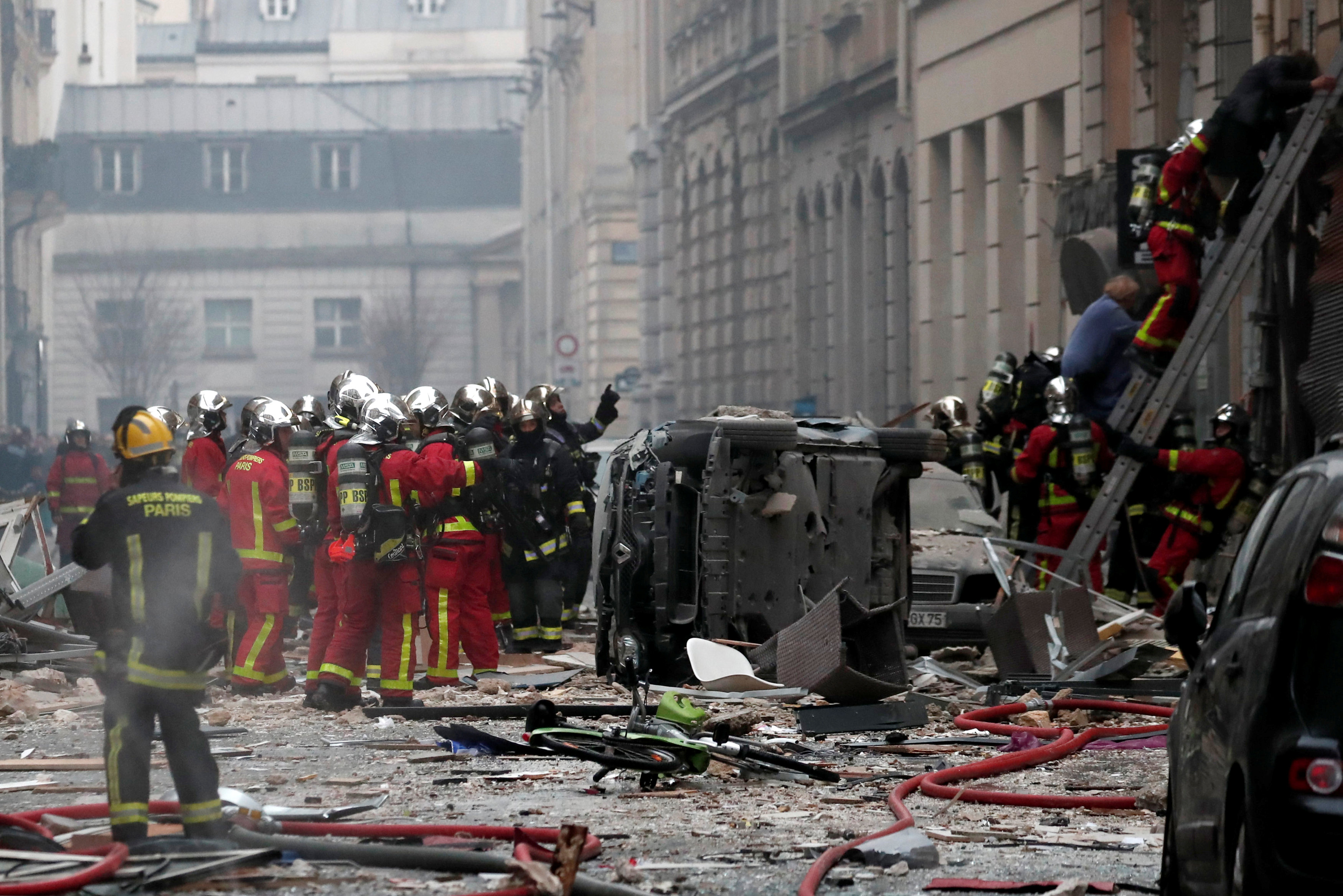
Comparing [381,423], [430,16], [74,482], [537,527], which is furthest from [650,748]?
[430,16]

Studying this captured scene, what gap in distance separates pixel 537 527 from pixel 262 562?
119 inches

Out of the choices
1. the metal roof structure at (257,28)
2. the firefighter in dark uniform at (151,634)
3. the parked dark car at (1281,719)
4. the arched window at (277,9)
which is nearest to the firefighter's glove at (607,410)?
the firefighter in dark uniform at (151,634)

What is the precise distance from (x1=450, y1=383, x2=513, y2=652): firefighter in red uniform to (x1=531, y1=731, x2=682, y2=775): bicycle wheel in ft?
17.1

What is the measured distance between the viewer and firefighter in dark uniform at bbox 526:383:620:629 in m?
16.6

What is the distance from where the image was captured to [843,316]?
114 feet

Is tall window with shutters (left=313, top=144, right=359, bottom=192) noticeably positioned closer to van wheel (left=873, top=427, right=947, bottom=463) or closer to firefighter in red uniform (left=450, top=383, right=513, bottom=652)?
firefighter in red uniform (left=450, top=383, right=513, bottom=652)

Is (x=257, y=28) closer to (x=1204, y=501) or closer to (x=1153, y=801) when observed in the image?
(x=1204, y=501)

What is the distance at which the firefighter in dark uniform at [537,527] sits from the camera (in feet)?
51.2

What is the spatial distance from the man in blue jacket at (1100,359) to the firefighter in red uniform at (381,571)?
189 inches

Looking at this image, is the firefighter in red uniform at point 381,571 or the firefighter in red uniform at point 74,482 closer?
the firefighter in red uniform at point 381,571

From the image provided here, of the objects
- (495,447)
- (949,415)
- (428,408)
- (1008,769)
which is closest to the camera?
(1008,769)

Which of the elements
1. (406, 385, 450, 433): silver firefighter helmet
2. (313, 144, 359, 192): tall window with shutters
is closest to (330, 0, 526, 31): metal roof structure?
(313, 144, 359, 192): tall window with shutters

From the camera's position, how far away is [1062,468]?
1474cm

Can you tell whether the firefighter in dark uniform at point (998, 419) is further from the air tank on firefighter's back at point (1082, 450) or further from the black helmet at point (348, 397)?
the black helmet at point (348, 397)
